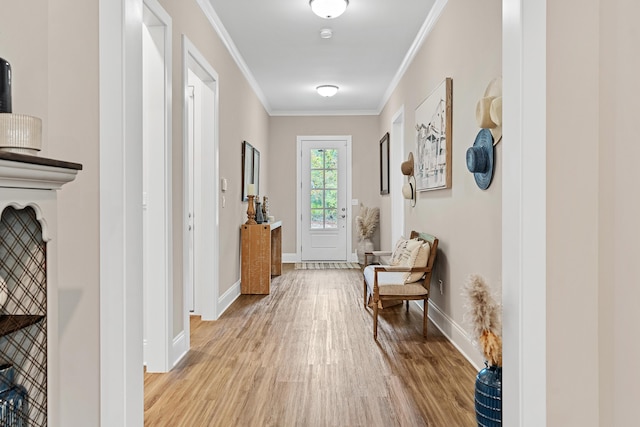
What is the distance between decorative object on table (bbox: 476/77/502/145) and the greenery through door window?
567 centimetres

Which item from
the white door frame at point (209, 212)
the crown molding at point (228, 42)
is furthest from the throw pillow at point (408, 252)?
the crown molding at point (228, 42)

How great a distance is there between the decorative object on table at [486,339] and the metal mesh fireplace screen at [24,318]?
1.48 m

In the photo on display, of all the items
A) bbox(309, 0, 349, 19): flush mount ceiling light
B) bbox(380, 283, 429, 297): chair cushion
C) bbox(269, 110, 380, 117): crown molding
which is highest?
Answer: bbox(269, 110, 380, 117): crown molding

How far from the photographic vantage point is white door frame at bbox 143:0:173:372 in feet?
8.93

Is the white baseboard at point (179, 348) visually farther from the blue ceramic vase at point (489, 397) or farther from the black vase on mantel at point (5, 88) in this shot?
the black vase on mantel at point (5, 88)

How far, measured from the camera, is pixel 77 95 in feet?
4.93

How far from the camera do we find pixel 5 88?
1.09m

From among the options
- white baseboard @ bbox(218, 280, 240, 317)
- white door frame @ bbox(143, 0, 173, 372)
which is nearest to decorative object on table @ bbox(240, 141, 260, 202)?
white baseboard @ bbox(218, 280, 240, 317)

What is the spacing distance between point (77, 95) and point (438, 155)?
2.86m

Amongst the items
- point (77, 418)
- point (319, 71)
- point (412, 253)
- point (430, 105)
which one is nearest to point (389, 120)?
point (319, 71)

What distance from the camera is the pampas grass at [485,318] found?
5.86 ft

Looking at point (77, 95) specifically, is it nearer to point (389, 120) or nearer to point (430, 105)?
point (430, 105)

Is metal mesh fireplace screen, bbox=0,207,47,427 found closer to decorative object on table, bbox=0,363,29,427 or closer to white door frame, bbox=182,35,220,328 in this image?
decorative object on table, bbox=0,363,29,427

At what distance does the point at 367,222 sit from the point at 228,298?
3642 mm
